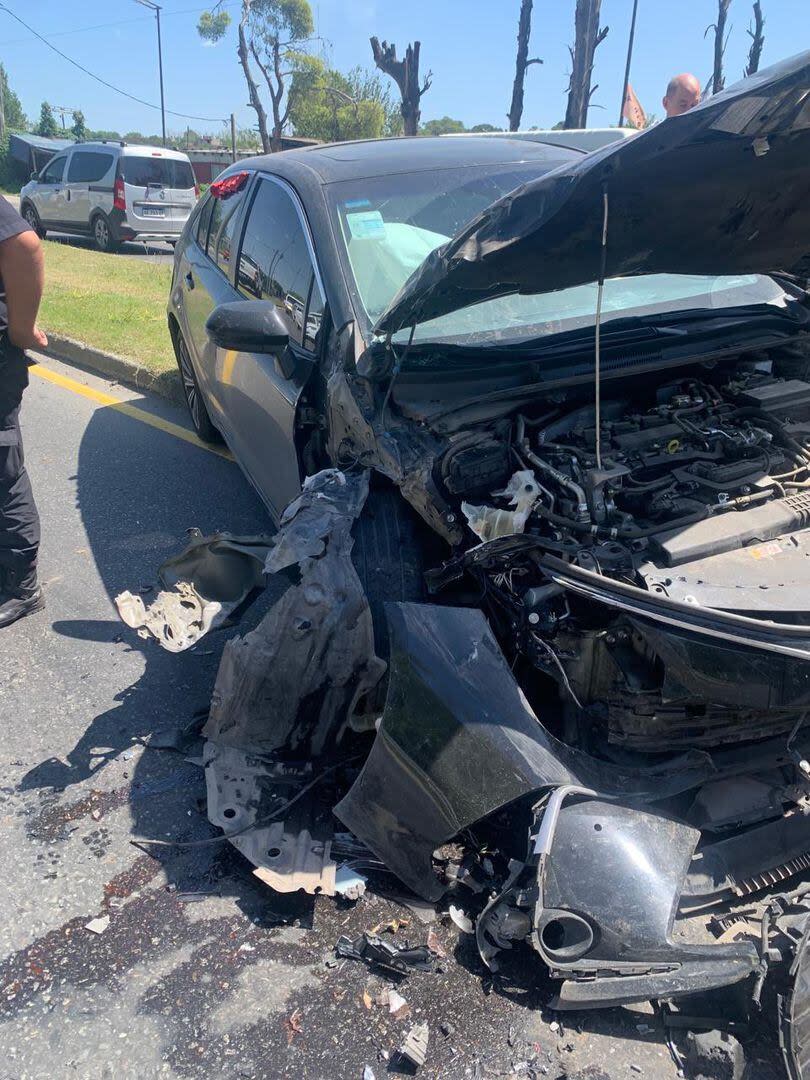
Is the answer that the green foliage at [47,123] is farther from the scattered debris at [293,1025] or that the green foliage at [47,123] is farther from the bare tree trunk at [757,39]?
the scattered debris at [293,1025]

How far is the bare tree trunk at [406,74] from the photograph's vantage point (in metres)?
20.2

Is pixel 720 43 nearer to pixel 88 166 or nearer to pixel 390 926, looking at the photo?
pixel 88 166

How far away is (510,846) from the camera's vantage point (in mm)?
2346

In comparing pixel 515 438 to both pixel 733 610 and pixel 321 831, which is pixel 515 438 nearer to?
pixel 733 610

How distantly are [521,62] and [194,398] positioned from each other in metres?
20.0

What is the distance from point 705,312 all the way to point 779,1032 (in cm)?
237

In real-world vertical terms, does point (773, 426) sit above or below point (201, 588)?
above

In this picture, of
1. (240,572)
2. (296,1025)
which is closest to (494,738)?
(296,1025)

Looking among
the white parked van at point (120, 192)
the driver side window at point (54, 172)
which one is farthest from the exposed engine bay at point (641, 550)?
the driver side window at point (54, 172)

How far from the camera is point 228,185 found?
460 centimetres

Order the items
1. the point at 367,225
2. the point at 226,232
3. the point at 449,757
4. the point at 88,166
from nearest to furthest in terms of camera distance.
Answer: the point at 449,757, the point at 367,225, the point at 226,232, the point at 88,166

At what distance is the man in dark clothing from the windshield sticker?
4.24 ft

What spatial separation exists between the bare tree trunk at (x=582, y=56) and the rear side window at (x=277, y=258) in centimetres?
1733

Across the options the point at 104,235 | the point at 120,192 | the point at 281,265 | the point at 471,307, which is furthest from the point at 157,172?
the point at 471,307
